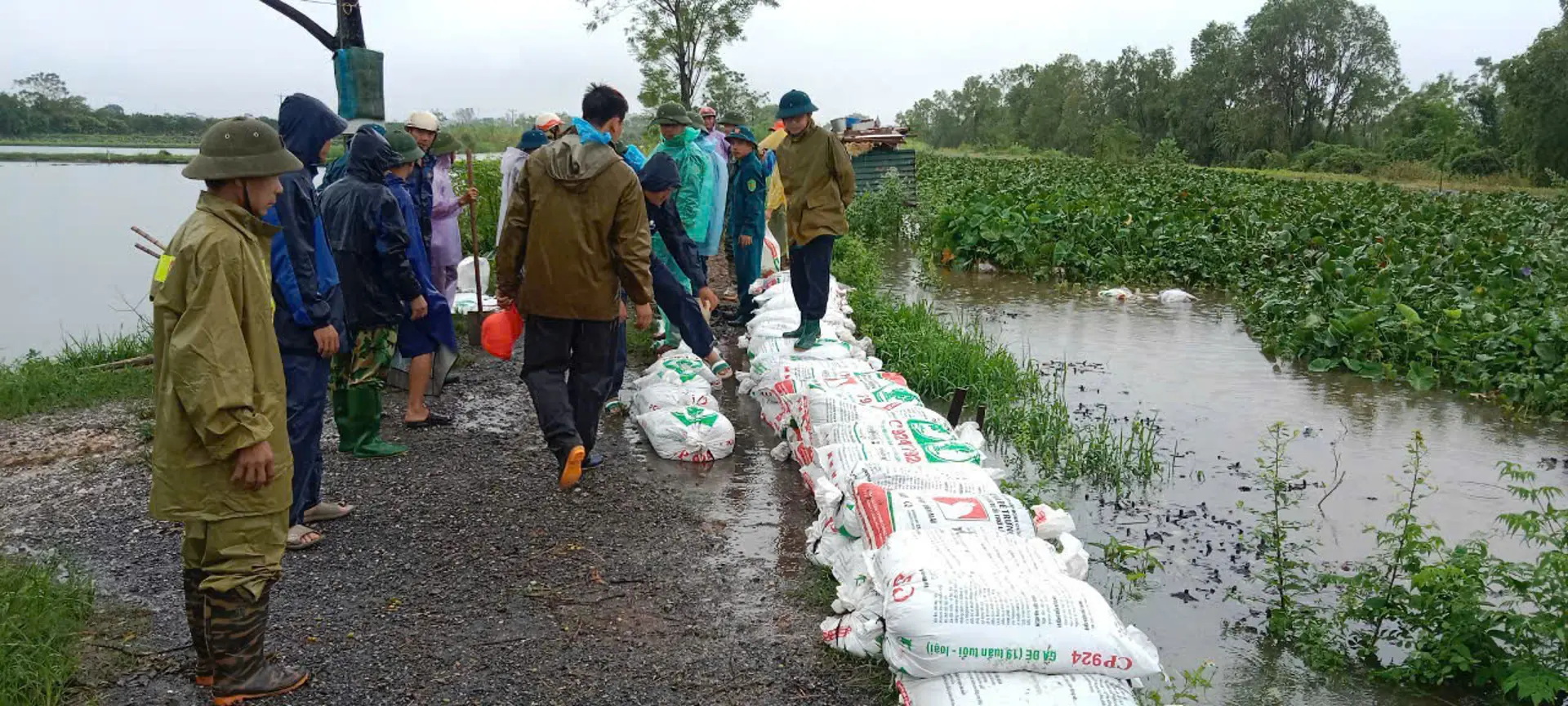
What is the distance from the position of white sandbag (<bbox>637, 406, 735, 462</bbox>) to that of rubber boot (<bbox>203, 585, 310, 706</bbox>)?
240cm

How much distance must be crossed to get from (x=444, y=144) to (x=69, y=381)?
2.68 metres

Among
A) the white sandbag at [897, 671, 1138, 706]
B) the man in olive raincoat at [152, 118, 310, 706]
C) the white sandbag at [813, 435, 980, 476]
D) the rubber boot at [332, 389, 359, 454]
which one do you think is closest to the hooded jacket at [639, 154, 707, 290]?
the white sandbag at [813, 435, 980, 476]

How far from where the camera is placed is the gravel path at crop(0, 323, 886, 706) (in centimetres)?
307

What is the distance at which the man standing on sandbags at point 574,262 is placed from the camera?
4.40m

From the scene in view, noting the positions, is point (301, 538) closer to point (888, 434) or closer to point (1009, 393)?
point (888, 434)

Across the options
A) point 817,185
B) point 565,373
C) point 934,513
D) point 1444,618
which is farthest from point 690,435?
point 1444,618

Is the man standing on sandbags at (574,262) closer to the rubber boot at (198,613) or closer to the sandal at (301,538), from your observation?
the sandal at (301,538)

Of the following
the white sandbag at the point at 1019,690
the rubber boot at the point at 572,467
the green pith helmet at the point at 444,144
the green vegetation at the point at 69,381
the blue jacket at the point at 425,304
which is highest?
the green pith helmet at the point at 444,144

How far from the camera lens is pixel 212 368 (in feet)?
8.55

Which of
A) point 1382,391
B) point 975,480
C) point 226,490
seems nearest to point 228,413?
point 226,490

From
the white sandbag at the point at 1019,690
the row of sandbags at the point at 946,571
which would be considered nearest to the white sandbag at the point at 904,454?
the row of sandbags at the point at 946,571

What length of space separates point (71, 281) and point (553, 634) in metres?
10.0

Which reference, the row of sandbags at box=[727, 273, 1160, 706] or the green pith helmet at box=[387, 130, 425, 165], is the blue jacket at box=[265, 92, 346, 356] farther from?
the row of sandbags at box=[727, 273, 1160, 706]

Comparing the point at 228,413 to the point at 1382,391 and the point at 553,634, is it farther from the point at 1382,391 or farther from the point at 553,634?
the point at 1382,391
